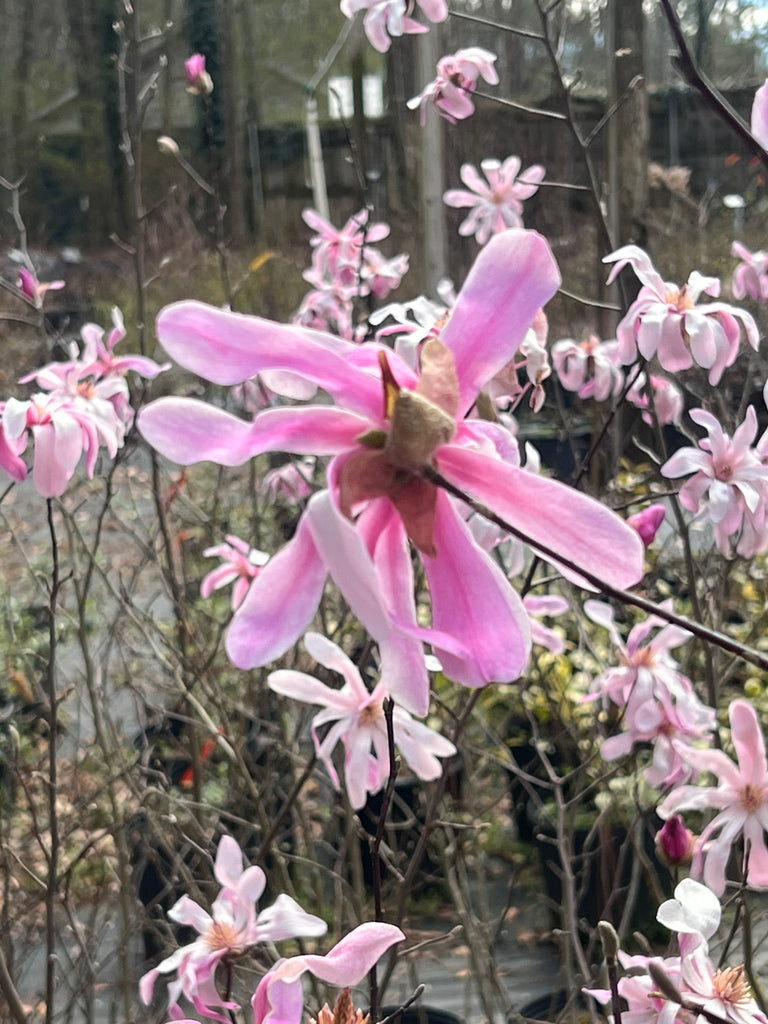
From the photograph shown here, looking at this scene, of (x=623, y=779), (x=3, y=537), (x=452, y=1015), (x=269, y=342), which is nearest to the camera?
(x=269, y=342)

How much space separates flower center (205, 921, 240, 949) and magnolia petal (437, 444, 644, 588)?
0.42 metres

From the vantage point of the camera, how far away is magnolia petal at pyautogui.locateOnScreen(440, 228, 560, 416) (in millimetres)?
250

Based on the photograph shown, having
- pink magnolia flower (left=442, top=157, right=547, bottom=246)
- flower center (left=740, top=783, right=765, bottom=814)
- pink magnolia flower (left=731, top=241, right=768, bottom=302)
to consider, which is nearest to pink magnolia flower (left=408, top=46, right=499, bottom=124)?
pink magnolia flower (left=442, top=157, right=547, bottom=246)

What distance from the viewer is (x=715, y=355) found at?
0.64 metres

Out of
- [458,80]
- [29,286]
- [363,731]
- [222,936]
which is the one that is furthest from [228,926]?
[458,80]

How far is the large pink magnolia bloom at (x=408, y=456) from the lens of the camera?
0.79ft

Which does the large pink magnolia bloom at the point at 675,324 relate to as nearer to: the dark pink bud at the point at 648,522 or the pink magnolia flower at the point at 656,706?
the dark pink bud at the point at 648,522

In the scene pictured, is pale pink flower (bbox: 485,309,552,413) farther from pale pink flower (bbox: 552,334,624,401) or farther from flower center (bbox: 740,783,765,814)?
pale pink flower (bbox: 552,334,624,401)

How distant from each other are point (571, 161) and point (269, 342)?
7.87 feet

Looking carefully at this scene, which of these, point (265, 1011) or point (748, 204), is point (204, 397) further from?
point (265, 1011)

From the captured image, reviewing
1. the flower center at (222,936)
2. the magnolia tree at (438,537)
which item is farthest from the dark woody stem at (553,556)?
the flower center at (222,936)

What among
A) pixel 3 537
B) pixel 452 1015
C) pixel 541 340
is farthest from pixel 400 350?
pixel 3 537

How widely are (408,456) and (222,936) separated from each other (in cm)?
43

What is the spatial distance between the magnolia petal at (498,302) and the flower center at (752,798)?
363 millimetres
